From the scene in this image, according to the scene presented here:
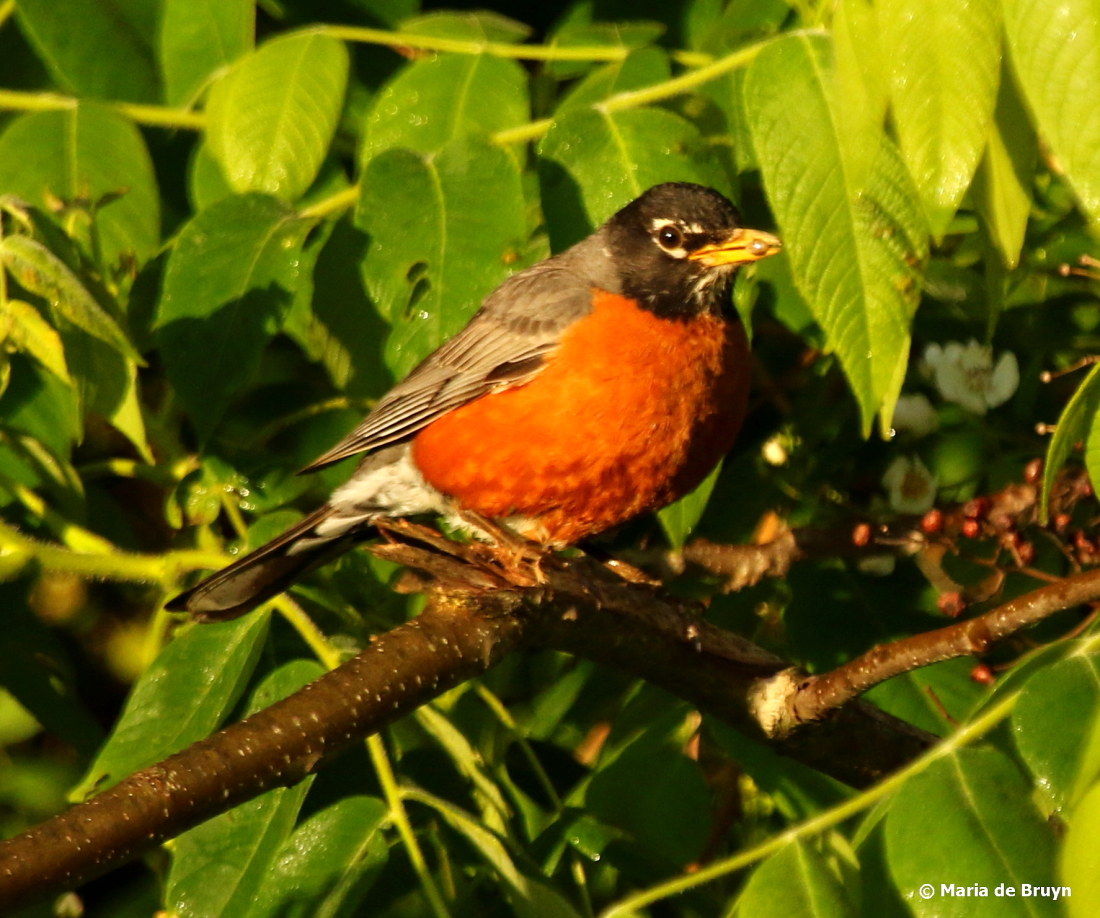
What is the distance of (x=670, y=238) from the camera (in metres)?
3.84

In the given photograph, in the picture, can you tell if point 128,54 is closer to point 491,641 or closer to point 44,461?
point 44,461

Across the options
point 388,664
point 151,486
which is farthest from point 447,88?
point 151,486

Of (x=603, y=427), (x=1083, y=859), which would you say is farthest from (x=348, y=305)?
(x=1083, y=859)

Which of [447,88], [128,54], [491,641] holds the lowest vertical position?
[491,641]

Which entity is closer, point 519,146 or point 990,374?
point 519,146

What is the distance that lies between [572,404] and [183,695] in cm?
126

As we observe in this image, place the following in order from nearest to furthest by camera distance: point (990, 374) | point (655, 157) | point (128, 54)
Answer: point (655, 157) < point (990, 374) < point (128, 54)

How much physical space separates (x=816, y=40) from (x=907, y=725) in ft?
4.71

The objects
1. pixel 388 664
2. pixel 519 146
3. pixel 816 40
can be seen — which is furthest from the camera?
pixel 519 146

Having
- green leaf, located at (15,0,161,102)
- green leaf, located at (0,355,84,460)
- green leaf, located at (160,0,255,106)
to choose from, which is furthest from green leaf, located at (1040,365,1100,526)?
green leaf, located at (15,0,161,102)

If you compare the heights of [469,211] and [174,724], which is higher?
[469,211]

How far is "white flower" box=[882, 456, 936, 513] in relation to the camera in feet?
11.4

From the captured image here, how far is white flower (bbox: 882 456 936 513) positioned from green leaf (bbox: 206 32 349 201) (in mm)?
1659

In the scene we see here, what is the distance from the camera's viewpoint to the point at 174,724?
2586 mm
